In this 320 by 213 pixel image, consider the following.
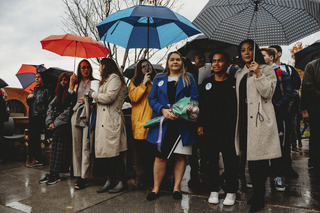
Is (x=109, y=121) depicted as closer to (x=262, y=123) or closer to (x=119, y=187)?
(x=119, y=187)

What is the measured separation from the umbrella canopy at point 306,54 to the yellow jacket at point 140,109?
4.43 m

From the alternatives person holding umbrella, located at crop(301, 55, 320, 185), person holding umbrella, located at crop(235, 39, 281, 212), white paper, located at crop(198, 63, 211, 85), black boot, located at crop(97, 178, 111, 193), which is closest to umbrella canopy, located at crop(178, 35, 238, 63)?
white paper, located at crop(198, 63, 211, 85)

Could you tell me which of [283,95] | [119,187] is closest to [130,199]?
[119,187]

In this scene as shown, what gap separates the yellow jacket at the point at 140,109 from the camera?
3.82 metres

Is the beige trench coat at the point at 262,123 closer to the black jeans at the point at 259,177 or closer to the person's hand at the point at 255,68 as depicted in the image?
the person's hand at the point at 255,68

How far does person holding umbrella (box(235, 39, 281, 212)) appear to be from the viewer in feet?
9.52

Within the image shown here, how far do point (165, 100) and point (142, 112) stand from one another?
513 millimetres

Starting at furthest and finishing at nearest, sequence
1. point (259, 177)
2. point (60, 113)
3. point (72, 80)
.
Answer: point (60, 113), point (72, 80), point (259, 177)

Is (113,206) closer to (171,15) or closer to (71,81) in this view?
(71,81)

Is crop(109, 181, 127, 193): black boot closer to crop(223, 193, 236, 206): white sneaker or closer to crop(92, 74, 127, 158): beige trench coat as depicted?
crop(92, 74, 127, 158): beige trench coat

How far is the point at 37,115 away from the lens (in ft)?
18.6

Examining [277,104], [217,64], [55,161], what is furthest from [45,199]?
[277,104]

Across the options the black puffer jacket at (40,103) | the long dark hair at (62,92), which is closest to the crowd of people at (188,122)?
the long dark hair at (62,92)

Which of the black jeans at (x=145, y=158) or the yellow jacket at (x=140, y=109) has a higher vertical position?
the yellow jacket at (x=140, y=109)
